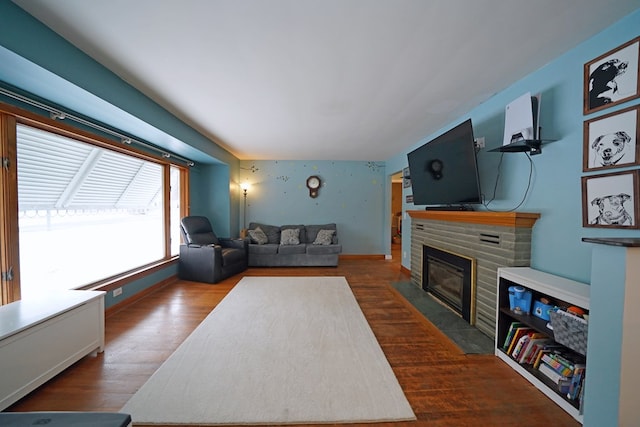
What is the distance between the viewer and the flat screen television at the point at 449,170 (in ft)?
7.63

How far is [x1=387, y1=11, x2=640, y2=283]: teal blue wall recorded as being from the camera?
158 centimetres

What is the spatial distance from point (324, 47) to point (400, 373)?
8.29 feet

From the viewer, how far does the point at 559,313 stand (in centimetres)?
156

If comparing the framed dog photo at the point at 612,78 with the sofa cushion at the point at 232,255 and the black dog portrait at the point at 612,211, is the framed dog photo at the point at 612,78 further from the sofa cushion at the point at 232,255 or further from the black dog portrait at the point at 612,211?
the sofa cushion at the point at 232,255

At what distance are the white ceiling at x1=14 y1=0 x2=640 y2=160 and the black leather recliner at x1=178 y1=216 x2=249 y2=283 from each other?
213 centimetres

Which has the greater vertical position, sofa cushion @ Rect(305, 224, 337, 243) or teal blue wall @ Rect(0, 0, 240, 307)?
teal blue wall @ Rect(0, 0, 240, 307)

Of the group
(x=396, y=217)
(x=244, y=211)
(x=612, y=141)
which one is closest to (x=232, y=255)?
(x=244, y=211)

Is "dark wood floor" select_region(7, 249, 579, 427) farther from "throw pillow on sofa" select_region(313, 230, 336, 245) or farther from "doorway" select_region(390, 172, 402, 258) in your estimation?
"doorway" select_region(390, 172, 402, 258)

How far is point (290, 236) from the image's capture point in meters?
5.32

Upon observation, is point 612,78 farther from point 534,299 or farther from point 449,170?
point 534,299

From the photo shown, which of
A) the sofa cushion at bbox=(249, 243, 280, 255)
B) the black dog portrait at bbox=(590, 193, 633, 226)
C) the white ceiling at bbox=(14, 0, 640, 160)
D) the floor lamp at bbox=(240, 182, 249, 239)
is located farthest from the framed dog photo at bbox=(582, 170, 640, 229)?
the floor lamp at bbox=(240, 182, 249, 239)

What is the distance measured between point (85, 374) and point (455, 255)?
3.61 meters

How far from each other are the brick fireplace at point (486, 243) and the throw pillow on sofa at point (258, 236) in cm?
357

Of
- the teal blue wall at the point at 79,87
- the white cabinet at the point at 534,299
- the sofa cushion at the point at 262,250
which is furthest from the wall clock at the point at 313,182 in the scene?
the white cabinet at the point at 534,299
